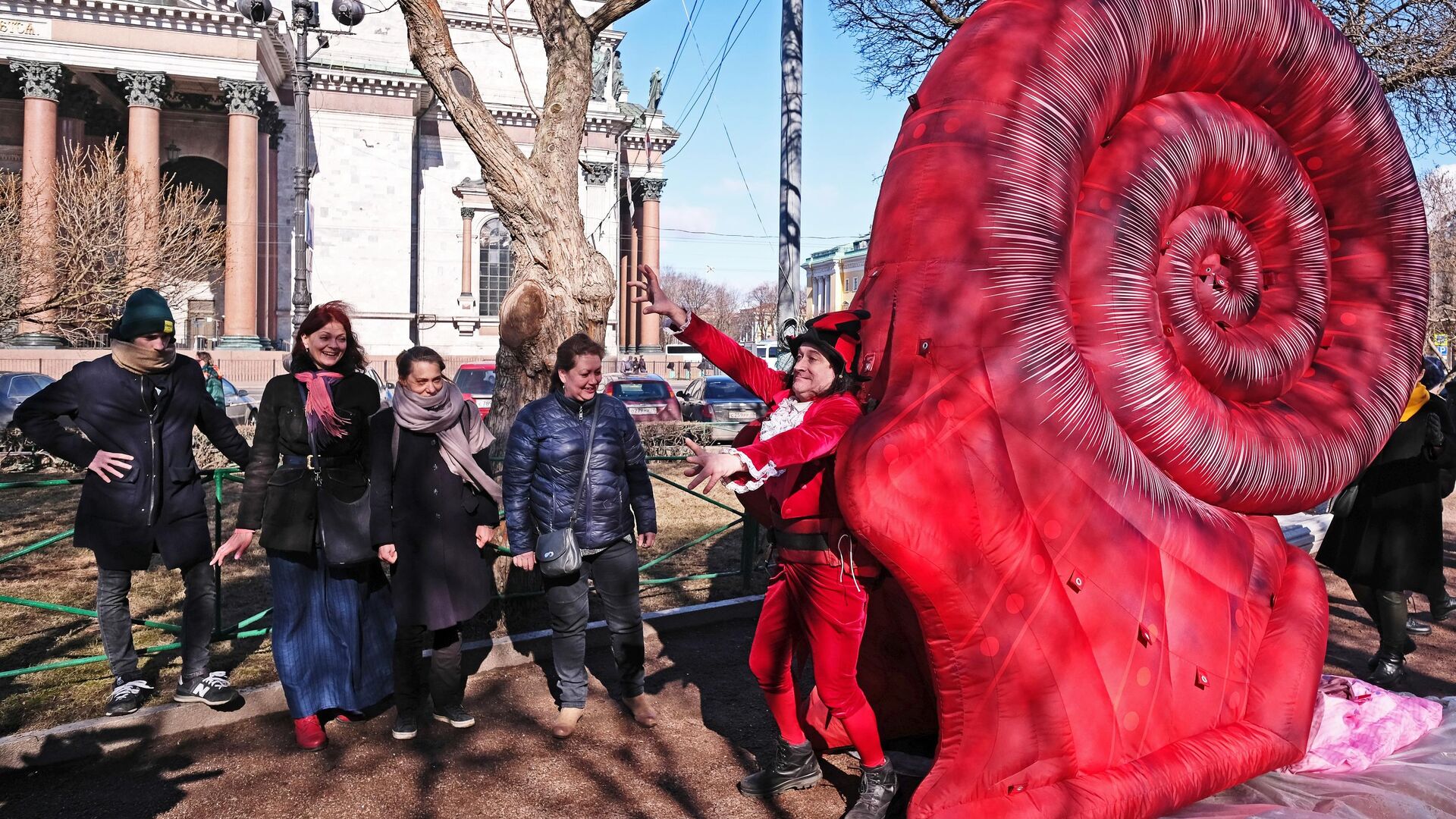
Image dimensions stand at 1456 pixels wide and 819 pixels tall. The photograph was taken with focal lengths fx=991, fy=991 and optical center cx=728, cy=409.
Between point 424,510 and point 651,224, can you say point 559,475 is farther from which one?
point 651,224

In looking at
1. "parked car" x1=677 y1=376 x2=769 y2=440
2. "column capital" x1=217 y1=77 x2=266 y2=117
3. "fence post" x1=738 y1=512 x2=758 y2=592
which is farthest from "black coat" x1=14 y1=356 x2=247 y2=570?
"column capital" x1=217 y1=77 x2=266 y2=117

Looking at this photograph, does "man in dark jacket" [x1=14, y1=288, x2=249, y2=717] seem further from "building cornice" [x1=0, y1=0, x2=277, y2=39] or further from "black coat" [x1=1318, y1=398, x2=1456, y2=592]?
"building cornice" [x1=0, y1=0, x2=277, y2=39]

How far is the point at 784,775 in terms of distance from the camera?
4.25m

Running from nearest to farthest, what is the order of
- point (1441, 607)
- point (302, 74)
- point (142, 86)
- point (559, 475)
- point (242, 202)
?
point (559, 475)
point (1441, 607)
point (302, 74)
point (142, 86)
point (242, 202)

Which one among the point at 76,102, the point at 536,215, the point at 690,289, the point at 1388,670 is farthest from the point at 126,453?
the point at 690,289

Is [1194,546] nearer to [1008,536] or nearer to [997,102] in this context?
[1008,536]

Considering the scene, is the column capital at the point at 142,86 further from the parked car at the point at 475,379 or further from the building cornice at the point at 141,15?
the parked car at the point at 475,379

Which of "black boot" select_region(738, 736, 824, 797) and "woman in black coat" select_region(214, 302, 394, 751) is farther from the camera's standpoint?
"woman in black coat" select_region(214, 302, 394, 751)

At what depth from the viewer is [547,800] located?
165 inches

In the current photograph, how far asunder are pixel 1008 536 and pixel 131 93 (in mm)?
35165

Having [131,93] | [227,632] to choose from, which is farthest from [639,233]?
[227,632]

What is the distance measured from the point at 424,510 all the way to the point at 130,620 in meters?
1.62

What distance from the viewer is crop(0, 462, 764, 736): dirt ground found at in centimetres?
538

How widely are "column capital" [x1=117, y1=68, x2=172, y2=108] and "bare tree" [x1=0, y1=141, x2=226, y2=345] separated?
13.1m
